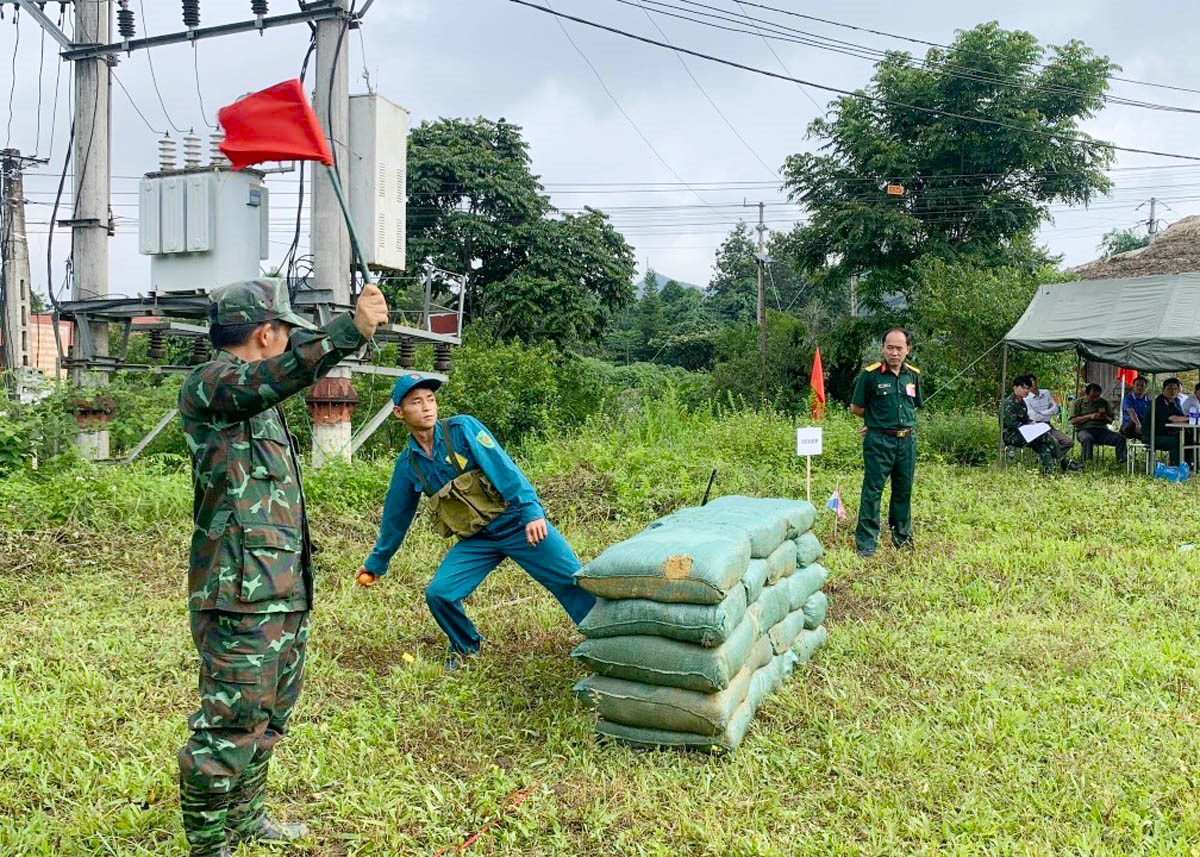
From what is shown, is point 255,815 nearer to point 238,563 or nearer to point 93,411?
point 238,563

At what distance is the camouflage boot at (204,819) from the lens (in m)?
2.67

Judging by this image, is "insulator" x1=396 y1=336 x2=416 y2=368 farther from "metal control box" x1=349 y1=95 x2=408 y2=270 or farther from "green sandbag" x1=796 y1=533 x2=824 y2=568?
"green sandbag" x1=796 y1=533 x2=824 y2=568

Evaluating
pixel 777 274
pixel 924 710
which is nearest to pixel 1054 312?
pixel 924 710

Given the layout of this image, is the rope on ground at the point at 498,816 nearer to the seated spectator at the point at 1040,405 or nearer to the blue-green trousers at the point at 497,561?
the blue-green trousers at the point at 497,561

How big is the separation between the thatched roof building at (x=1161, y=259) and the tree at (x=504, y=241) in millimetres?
11024

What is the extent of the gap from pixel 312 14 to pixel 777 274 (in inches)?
1499

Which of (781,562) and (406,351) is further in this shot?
(406,351)

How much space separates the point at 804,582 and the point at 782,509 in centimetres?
42

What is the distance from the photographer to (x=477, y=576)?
15.3ft

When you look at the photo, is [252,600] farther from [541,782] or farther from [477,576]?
[477,576]

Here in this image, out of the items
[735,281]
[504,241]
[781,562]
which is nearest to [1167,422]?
[781,562]

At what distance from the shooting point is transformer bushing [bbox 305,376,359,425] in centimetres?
917

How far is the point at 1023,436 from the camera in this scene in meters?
11.9

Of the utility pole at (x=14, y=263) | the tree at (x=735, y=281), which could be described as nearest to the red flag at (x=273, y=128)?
the utility pole at (x=14, y=263)
